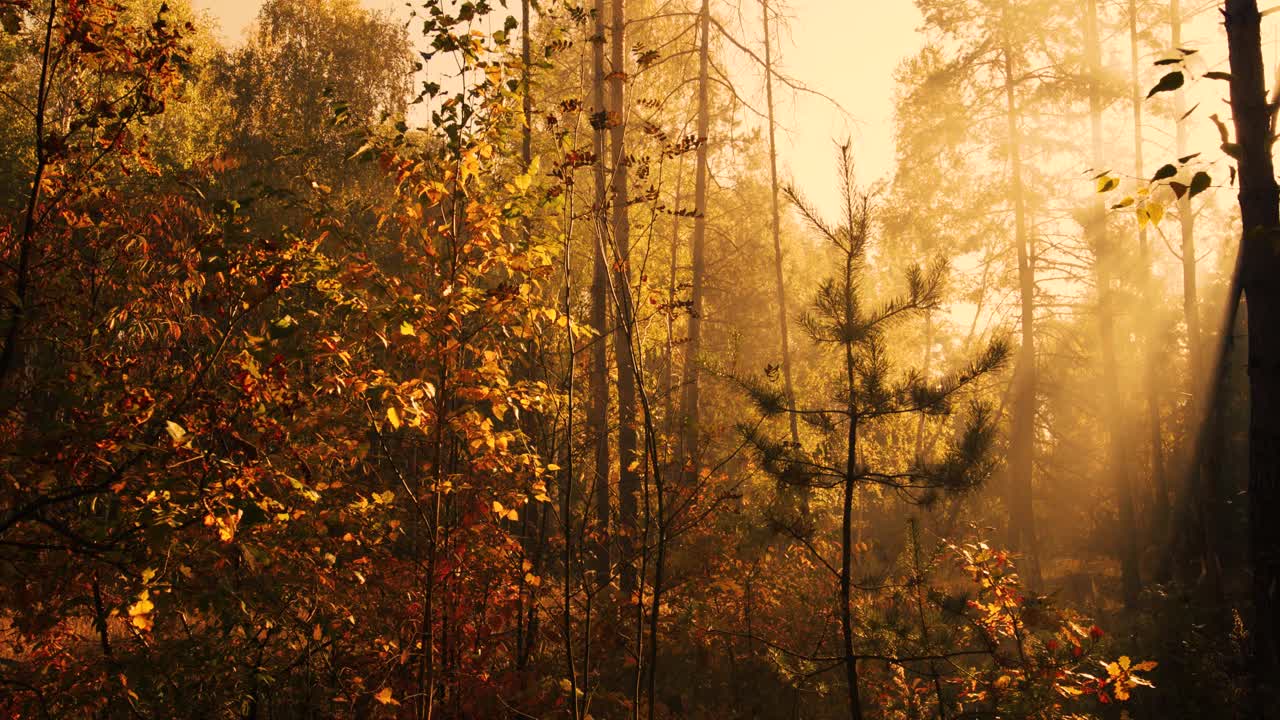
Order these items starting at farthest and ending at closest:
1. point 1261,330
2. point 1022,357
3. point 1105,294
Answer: point 1022,357, point 1105,294, point 1261,330

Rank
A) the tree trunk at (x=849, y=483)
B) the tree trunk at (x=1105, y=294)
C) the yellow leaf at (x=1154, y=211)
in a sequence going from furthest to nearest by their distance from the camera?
1. the tree trunk at (x=1105, y=294)
2. the tree trunk at (x=849, y=483)
3. the yellow leaf at (x=1154, y=211)

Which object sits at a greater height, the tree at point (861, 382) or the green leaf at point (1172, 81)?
the green leaf at point (1172, 81)

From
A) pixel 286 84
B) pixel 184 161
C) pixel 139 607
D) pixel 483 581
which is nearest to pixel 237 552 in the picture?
pixel 139 607

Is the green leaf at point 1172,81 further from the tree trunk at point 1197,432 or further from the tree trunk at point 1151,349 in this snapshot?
the tree trunk at point 1151,349

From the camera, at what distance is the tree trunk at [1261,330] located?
114 inches

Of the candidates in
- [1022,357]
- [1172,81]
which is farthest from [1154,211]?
[1022,357]

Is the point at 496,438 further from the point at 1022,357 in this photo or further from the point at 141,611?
the point at 1022,357

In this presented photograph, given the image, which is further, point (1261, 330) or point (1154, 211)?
point (1261, 330)

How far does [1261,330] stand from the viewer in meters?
2.99

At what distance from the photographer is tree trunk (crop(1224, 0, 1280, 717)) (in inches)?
114

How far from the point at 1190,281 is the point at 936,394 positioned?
444 inches

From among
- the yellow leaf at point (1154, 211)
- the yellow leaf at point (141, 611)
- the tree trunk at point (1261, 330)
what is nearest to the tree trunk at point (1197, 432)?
the tree trunk at point (1261, 330)

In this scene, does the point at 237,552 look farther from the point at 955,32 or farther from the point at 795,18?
the point at 955,32

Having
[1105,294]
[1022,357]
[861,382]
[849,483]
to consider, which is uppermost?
[1105,294]
